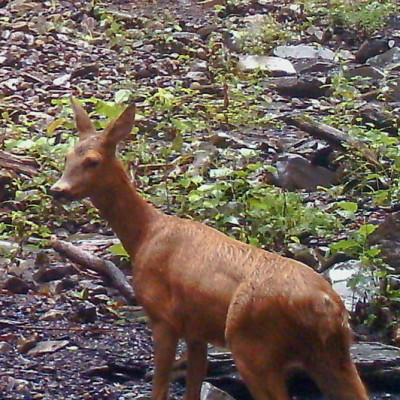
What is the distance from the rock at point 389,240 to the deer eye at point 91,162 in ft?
8.64

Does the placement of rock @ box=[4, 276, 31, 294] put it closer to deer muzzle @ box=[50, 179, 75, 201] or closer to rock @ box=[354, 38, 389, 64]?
deer muzzle @ box=[50, 179, 75, 201]

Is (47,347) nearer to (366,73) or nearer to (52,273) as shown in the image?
(52,273)

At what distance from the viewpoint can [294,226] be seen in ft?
25.2

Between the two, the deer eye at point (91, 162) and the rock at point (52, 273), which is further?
the rock at point (52, 273)

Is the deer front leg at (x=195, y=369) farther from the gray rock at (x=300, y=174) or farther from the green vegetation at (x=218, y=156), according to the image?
the gray rock at (x=300, y=174)

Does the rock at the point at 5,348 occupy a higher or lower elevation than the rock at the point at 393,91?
higher

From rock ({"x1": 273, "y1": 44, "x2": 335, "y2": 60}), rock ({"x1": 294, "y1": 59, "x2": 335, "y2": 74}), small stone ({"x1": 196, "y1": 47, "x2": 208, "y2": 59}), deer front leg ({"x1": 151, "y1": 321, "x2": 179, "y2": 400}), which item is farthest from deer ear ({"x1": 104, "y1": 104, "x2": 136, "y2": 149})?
rock ({"x1": 273, "y1": 44, "x2": 335, "y2": 60})

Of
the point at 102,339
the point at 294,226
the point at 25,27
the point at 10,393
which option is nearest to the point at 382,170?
the point at 294,226

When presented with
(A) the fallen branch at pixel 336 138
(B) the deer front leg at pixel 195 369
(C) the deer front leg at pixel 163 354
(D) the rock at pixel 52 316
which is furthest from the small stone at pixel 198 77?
(C) the deer front leg at pixel 163 354

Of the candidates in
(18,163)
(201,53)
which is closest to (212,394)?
(18,163)

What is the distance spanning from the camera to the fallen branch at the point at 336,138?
9180 millimetres

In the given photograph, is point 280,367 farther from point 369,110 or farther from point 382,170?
point 369,110

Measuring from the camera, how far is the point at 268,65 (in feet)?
43.7

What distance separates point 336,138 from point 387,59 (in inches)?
173
